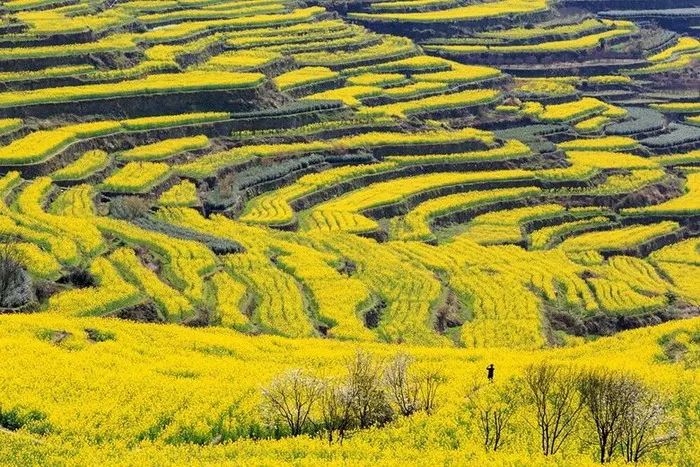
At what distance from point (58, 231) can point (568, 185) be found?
152 feet

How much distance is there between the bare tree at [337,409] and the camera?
31.2 meters

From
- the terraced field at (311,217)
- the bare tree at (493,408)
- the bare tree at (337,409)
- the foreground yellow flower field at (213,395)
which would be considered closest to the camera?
the foreground yellow flower field at (213,395)

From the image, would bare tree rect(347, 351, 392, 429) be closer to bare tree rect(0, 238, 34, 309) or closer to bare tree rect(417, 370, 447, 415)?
bare tree rect(417, 370, 447, 415)

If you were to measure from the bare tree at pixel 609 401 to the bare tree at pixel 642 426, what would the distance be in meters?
0.19

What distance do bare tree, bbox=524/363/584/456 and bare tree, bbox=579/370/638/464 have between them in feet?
2.38

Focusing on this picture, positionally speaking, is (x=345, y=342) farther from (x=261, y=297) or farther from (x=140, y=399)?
(x=140, y=399)

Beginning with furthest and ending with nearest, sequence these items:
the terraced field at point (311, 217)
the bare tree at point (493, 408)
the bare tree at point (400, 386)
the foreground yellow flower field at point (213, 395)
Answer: the terraced field at point (311, 217) → the bare tree at point (400, 386) → the bare tree at point (493, 408) → the foreground yellow flower field at point (213, 395)

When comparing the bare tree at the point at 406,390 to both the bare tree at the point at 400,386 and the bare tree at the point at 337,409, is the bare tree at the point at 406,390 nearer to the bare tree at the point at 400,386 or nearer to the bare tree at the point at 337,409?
the bare tree at the point at 400,386

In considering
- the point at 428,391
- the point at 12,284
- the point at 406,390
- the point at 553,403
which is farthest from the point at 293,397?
the point at 12,284

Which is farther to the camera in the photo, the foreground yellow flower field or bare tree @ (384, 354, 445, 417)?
bare tree @ (384, 354, 445, 417)

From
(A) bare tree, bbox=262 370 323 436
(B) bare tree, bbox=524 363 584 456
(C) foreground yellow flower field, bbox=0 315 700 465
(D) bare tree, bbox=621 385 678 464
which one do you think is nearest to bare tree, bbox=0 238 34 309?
(C) foreground yellow flower field, bbox=0 315 700 465

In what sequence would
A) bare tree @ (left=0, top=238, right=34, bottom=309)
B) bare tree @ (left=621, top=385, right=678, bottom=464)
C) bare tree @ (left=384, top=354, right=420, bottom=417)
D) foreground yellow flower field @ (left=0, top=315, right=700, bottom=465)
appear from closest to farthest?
bare tree @ (left=621, top=385, right=678, bottom=464) → foreground yellow flower field @ (left=0, top=315, right=700, bottom=465) → bare tree @ (left=384, top=354, right=420, bottom=417) → bare tree @ (left=0, top=238, right=34, bottom=309)

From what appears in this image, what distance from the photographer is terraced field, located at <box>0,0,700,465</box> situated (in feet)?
115

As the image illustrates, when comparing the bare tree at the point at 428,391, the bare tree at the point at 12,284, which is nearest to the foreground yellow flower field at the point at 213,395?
the bare tree at the point at 428,391
